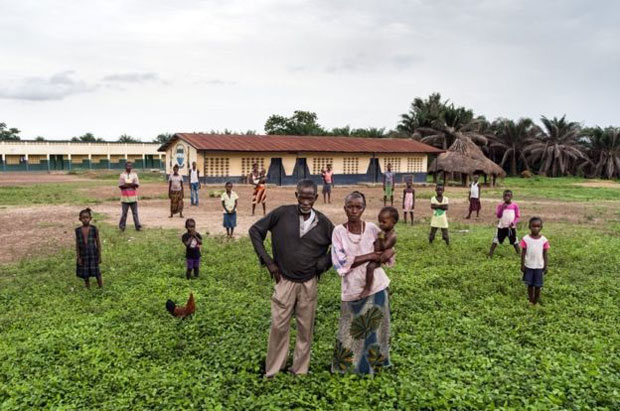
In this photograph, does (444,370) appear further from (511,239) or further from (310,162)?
(310,162)

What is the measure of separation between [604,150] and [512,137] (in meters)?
8.17

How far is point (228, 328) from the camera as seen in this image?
219 inches

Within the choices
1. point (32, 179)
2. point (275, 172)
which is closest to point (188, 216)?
point (275, 172)

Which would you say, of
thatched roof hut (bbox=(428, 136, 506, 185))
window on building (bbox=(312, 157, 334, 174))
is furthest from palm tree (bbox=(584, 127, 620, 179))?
window on building (bbox=(312, 157, 334, 174))

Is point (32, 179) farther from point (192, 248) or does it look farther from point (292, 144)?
point (192, 248)

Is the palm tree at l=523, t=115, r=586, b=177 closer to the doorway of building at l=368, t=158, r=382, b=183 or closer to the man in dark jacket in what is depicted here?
the doorway of building at l=368, t=158, r=382, b=183

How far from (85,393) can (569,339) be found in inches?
188

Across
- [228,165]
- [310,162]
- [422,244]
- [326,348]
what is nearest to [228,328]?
[326,348]

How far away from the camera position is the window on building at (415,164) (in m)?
36.8

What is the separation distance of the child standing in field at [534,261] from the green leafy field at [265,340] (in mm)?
261

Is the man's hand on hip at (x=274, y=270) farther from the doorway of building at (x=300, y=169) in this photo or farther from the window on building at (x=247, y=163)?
the doorway of building at (x=300, y=169)

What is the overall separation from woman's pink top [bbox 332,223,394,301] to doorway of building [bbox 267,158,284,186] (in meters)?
27.5

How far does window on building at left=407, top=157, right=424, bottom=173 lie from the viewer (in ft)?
121

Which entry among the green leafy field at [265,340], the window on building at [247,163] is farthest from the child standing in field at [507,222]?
the window on building at [247,163]
